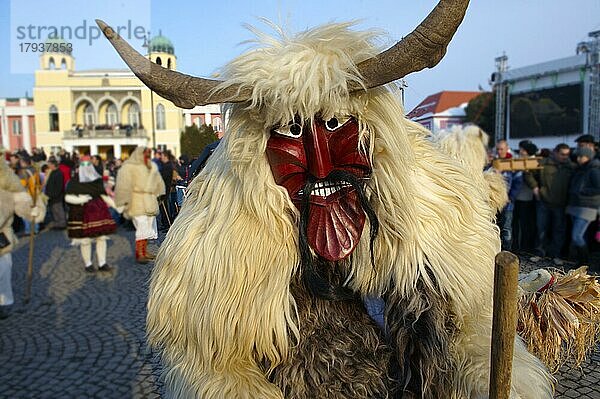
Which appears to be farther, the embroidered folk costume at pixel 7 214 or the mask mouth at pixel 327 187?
the embroidered folk costume at pixel 7 214

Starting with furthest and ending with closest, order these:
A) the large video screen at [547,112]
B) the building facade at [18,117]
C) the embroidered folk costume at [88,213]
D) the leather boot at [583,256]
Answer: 1. the large video screen at [547,112]
2. the building facade at [18,117]
3. the embroidered folk costume at [88,213]
4. the leather boot at [583,256]

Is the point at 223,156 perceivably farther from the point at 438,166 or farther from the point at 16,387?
the point at 16,387

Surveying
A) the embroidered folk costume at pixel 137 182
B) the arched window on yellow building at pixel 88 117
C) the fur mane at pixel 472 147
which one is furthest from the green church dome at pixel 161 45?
the arched window on yellow building at pixel 88 117

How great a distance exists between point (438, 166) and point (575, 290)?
69 centimetres

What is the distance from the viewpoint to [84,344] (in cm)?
Result: 479

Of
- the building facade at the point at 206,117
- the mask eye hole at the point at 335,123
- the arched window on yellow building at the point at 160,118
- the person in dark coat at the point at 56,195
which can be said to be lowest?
the person in dark coat at the point at 56,195

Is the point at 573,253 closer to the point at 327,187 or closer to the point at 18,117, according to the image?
the point at 327,187

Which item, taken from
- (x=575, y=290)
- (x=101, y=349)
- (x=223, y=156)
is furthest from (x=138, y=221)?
(x=575, y=290)

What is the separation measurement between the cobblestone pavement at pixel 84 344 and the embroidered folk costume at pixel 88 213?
514 millimetres

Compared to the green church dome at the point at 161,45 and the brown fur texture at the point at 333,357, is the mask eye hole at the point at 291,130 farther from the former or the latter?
the green church dome at the point at 161,45

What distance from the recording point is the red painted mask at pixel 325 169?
4.69 ft

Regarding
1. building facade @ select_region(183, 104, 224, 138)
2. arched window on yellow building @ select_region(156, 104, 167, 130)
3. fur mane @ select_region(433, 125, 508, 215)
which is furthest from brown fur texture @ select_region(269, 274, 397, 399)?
fur mane @ select_region(433, 125, 508, 215)

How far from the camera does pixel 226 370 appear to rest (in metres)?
1.45

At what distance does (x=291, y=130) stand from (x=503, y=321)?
0.75 metres
